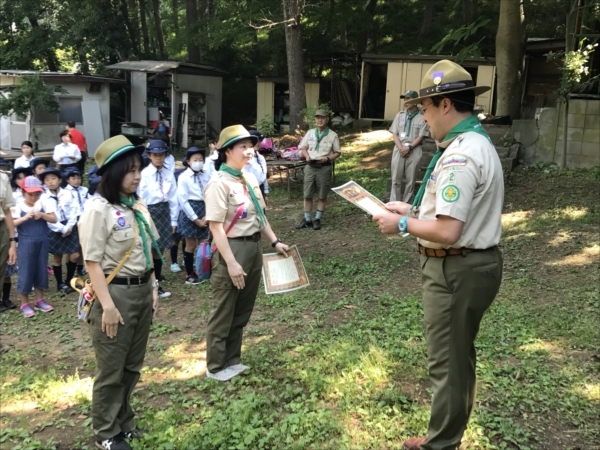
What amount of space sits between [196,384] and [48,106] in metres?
16.8

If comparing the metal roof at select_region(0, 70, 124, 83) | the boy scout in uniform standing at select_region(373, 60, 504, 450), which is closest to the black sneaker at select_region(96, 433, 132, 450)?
the boy scout in uniform standing at select_region(373, 60, 504, 450)

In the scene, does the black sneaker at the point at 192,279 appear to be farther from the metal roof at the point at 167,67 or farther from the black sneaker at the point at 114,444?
the metal roof at the point at 167,67

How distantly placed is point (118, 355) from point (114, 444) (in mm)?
575

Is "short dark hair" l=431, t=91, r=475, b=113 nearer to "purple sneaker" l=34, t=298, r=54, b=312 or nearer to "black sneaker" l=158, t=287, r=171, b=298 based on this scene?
"black sneaker" l=158, t=287, r=171, b=298

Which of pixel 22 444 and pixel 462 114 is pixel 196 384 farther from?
pixel 462 114

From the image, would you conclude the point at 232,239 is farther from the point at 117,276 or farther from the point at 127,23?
the point at 127,23

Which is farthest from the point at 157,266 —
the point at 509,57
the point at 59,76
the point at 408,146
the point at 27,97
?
the point at 59,76

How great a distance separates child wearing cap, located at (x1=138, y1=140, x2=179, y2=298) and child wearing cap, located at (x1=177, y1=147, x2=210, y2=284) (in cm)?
12

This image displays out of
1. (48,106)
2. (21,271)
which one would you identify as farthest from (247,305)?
(48,106)

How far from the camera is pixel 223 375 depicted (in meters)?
4.21

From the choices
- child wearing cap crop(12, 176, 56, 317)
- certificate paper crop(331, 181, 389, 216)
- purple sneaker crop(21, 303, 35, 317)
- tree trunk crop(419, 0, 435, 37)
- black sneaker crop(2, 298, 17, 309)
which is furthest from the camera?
tree trunk crop(419, 0, 435, 37)

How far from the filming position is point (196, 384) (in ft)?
13.7

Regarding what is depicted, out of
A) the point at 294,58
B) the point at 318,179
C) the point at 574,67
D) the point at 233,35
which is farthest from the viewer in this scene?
the point at 233,35

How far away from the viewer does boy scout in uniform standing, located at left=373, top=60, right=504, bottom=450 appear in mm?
2529
